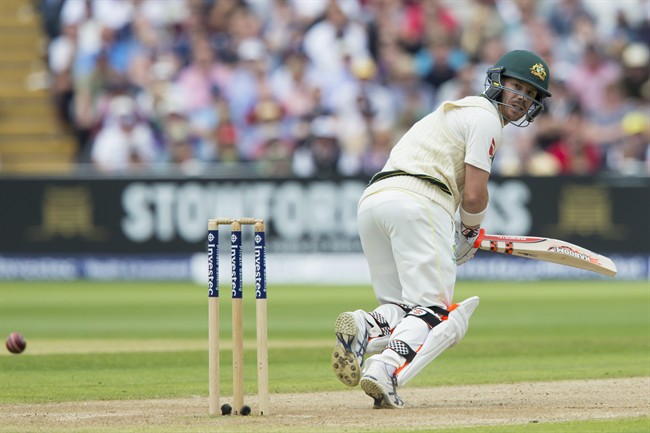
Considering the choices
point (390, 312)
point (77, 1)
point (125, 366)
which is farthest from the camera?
point (77, 1)

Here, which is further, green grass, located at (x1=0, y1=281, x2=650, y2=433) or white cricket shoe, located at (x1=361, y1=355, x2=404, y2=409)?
green grass, located at (x1=0, y1=281, x2=650, y2=433)

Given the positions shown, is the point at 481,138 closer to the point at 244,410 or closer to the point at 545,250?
the point at 545,250

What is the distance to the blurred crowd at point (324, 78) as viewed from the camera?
59.2 ft

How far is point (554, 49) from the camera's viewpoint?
19469 mm

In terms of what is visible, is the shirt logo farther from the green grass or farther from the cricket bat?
the green grass

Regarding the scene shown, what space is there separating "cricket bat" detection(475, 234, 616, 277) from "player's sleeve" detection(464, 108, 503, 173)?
53 centimetres

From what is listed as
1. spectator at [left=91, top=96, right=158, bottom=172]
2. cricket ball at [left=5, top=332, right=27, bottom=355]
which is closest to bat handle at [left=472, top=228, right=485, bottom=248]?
cricket ball at [left=5, top=332, right=27, bottom=355]

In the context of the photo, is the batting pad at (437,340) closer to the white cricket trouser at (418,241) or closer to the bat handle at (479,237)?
the white cricket trouser at (418,241)

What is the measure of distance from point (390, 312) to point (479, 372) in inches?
90.0

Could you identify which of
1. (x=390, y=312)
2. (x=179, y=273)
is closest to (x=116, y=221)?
(x=179, y=273)

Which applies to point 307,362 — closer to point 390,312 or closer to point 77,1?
point 390,312

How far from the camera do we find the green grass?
8.11m

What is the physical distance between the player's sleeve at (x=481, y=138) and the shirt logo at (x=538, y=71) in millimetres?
336

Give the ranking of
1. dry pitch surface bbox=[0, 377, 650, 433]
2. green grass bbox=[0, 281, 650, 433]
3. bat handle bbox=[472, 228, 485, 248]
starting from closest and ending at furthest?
dry pitch surface bbox=[0, 377, 650, 433] < bat handle bbox=[472, 228, 485, 248] < green grass bbox=[0, 281, 650, 433]
